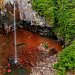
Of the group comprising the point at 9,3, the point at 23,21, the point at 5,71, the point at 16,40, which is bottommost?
the point at 5,71

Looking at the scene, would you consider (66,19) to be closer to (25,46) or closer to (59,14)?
(59,14)

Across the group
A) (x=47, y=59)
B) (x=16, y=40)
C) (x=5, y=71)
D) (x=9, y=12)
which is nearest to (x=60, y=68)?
(x=47, y=59)

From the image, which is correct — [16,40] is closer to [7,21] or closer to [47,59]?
[7,21]

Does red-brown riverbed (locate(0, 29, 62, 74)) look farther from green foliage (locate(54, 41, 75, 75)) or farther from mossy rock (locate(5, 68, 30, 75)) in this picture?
green foliage (locate(54, 41, 75, 75))

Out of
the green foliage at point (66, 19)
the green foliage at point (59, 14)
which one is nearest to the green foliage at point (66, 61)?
the green foliage at point (66, 19)

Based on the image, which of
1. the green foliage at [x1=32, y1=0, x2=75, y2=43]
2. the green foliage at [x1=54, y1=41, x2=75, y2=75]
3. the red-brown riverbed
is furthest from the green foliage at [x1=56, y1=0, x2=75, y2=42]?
the green foliage at [x1=54, y1=41, x2=75, y2=75]

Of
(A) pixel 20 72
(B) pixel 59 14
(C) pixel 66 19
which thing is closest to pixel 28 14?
(B) pixel 59 14
